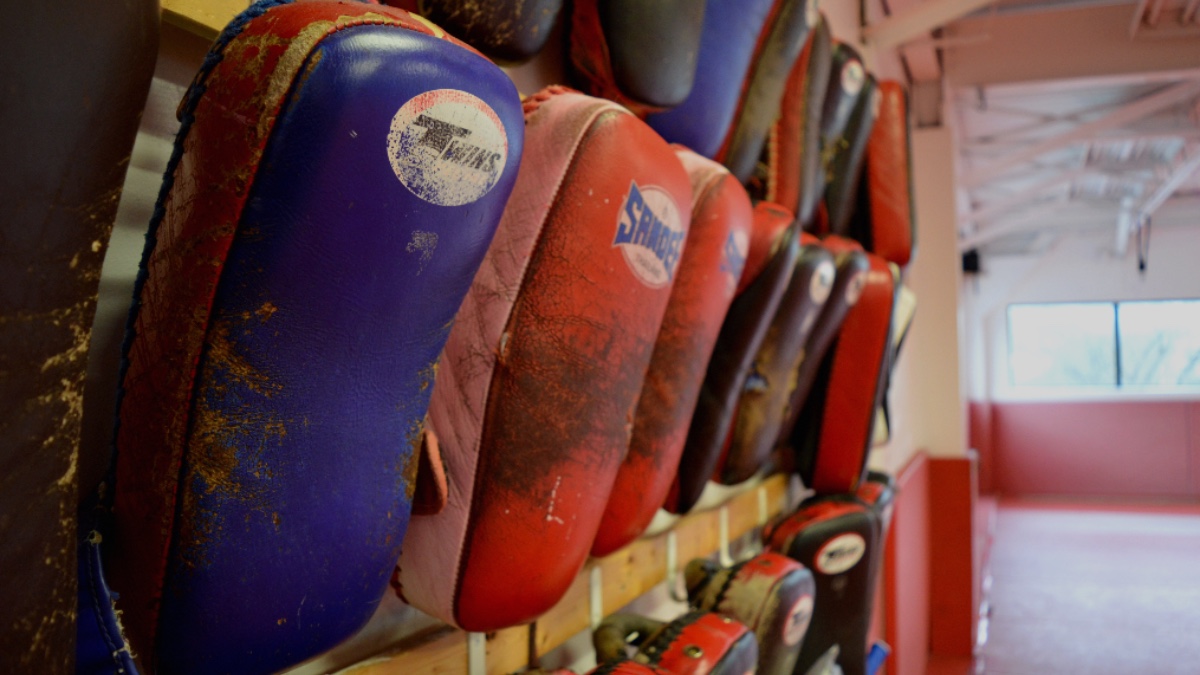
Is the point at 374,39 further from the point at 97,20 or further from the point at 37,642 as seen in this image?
the point at 37,642

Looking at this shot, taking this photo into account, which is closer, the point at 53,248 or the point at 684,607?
the point at 53,248

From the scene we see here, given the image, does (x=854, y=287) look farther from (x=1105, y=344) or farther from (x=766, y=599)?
(x=1105, y=344)

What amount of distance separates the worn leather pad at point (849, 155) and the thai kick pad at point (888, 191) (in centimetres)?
11

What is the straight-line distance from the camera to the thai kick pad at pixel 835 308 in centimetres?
114

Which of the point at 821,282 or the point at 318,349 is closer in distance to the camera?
the point at 318,349

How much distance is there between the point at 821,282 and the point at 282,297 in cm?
78

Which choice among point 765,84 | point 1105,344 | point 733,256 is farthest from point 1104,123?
point 1105,344

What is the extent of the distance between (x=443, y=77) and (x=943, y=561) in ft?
10.7

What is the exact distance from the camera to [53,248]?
0.31 meters

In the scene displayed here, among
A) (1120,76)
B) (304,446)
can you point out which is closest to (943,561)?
(1120,76)

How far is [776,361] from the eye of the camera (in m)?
1.07

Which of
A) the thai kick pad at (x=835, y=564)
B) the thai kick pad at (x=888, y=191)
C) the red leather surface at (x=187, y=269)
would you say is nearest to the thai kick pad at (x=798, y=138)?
the thai kick pad at (x=888, y=191)

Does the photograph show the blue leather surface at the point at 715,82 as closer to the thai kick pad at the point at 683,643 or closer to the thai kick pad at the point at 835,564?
the thai kick pad at the point at 683,643

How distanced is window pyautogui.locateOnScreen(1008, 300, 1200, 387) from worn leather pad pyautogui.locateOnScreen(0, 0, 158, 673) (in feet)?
32.3
